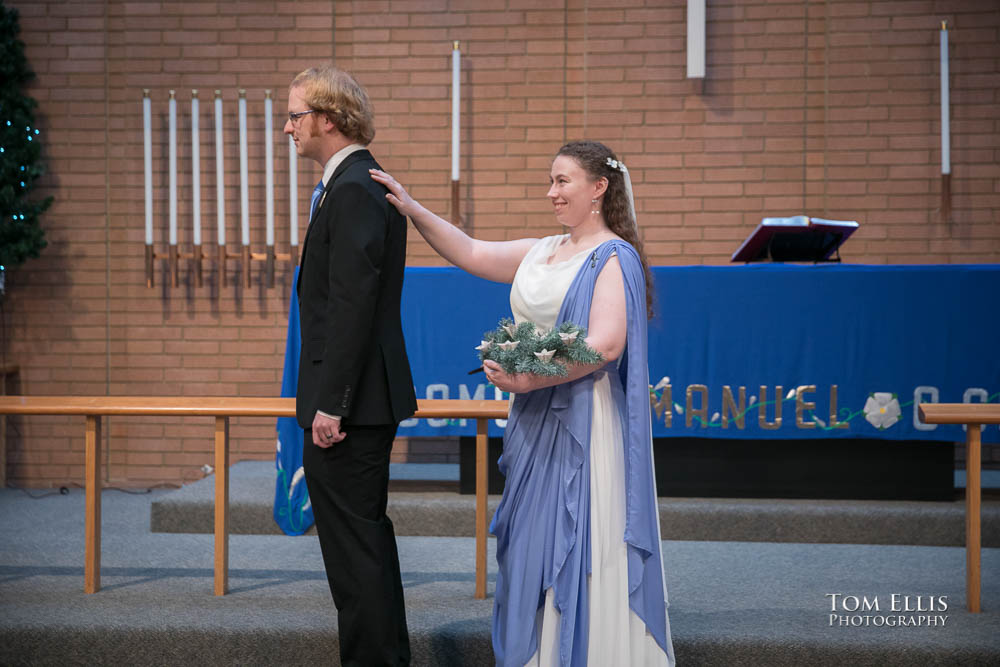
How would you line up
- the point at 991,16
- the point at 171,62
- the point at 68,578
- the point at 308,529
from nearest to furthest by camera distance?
the point at 68,578, the point at 308,529, the point at 991,16, the point at 171,62

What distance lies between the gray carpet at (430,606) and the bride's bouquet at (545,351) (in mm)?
992

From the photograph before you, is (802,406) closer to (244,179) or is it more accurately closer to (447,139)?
(447,139)

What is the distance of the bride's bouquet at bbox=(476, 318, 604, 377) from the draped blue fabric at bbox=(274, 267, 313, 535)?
193cm

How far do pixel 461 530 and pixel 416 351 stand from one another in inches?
32.0

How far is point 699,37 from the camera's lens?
5.24m

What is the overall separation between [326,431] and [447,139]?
3540 mm

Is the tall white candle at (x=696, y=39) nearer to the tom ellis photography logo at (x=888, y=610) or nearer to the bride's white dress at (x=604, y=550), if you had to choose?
the tom ellis photography logo at (x=888, y=610)

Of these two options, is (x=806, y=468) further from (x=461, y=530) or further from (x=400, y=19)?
(x=400, y=19)

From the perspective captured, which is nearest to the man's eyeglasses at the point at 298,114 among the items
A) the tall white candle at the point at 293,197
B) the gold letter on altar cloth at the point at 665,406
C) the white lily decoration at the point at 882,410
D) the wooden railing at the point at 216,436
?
the wooden railing at the point at 216,436

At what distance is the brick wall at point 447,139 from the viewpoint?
5.29 m

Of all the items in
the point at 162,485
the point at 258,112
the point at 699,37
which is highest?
the point at 699,37

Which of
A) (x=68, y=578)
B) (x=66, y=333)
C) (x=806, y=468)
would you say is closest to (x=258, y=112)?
(x=66, y=333)

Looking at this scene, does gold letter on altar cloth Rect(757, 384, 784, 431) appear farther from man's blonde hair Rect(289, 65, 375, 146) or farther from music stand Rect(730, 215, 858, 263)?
man's blonde hair Rect(289, 65, 375, 146)

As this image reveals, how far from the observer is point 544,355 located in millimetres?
2166
